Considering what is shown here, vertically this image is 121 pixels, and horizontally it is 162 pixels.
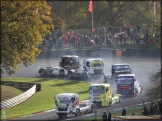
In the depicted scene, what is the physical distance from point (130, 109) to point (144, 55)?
70.9 ft

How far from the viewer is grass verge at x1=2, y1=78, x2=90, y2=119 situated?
112 feet

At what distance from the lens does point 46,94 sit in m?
41.1

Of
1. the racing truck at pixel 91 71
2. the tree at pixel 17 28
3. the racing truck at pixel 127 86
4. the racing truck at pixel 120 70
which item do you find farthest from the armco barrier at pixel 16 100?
the racing truck at pixel 120 70

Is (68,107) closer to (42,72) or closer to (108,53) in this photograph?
(42,72)

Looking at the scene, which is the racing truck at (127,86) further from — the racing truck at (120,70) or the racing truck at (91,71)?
the racing truck at (91,71)

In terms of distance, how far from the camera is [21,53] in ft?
123

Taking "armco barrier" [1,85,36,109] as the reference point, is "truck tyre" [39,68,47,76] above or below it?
above

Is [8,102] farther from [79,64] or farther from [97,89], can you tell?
[79,64]

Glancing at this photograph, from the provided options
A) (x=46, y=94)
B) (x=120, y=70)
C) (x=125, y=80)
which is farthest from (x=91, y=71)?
(x=46, y=94)

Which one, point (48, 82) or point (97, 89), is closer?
point (97, 89)

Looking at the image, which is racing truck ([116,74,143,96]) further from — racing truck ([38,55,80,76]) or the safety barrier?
the safety barrier

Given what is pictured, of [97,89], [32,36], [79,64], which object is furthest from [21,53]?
[79,64]

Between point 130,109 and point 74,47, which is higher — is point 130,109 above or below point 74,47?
below

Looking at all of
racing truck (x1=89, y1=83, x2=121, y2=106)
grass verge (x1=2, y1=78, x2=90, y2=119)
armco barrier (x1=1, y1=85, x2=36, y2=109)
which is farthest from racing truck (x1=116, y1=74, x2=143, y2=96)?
armco barrier (x1=1, y1=85, x2=36, y2=109)
